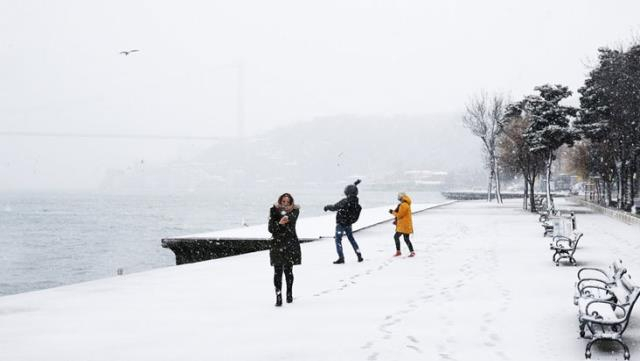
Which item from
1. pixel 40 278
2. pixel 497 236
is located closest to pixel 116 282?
pixel 497 236

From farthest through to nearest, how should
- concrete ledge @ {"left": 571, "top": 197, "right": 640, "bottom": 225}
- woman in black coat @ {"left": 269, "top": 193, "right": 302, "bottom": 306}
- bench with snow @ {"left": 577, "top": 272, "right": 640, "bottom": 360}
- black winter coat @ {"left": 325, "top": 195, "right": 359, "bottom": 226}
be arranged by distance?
concrete ledge @ {"left": 571, "top": 197, "right": 640, "bottom": 225}, black winter coat @ {"left": 325, "top": 195, "right": 359, "bottom": 226}, woman in black coat @ {"left": 269, "top": 193, "right": 302, "bottom": 306}, bench with snow @ {"left": 577, "top": 272, "right": 640, "bottom": 360}

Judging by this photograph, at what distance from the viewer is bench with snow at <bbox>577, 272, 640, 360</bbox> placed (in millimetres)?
7363

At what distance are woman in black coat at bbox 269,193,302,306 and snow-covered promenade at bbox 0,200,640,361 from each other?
0.60m

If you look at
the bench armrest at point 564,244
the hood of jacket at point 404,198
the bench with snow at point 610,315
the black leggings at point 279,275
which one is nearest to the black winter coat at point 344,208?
the hood of jacket at point 404,198

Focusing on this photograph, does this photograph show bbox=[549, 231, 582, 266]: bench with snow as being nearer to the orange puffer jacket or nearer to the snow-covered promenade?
the snow-covered promenade

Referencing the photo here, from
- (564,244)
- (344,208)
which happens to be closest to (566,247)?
(564,244)

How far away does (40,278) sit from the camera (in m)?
47.3

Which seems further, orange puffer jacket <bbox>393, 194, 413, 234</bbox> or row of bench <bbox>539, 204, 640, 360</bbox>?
orange puffer jacket <bbox>393, 194, 413, 234</bbox>

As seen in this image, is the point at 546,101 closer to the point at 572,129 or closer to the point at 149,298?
the point at 572,129

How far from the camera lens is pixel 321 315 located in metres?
9.88

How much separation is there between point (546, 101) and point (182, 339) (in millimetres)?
42334

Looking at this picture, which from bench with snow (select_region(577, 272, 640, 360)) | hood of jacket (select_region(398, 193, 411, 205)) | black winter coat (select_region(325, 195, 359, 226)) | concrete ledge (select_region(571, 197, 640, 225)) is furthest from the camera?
concrete ledge (select_region(571, 197, 640, 225))

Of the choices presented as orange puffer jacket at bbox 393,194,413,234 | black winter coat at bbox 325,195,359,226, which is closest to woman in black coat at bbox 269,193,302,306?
black winter coat at bbox 325,195,359,226

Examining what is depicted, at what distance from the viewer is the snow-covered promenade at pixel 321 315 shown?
771cm
